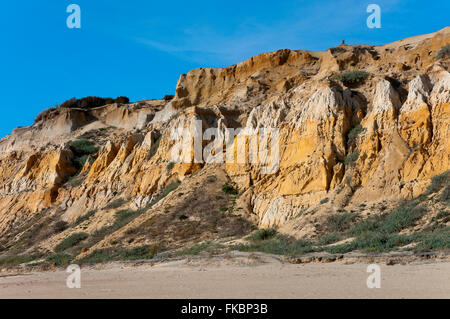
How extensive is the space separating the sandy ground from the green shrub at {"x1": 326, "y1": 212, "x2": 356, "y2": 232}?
461 centimetres

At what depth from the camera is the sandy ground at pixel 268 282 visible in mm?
9297

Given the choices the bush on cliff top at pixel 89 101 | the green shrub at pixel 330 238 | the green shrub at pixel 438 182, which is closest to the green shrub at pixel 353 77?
the green shrub at pixel 438 182

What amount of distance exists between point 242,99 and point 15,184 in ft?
81.5

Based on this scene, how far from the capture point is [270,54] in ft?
146

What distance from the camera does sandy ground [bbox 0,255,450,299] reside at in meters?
9.30

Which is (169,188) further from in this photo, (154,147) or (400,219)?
(400,219)

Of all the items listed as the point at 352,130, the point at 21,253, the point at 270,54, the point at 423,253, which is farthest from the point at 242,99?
the point at 423,253

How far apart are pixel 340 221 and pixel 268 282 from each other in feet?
29.6

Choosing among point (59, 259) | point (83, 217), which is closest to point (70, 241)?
point (59, 259)

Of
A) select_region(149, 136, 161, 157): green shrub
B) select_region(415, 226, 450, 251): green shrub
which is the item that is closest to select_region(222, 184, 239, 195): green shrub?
select_region(149, 136, 161, 157): green shrub

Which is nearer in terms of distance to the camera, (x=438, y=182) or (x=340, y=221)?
(x=438, y=182)

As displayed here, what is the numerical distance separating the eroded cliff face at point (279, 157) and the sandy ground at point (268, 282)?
6.18m

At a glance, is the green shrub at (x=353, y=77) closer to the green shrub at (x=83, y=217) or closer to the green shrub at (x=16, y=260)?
the green shrub at (x=83, y=217)

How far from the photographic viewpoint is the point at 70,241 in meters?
28.4
